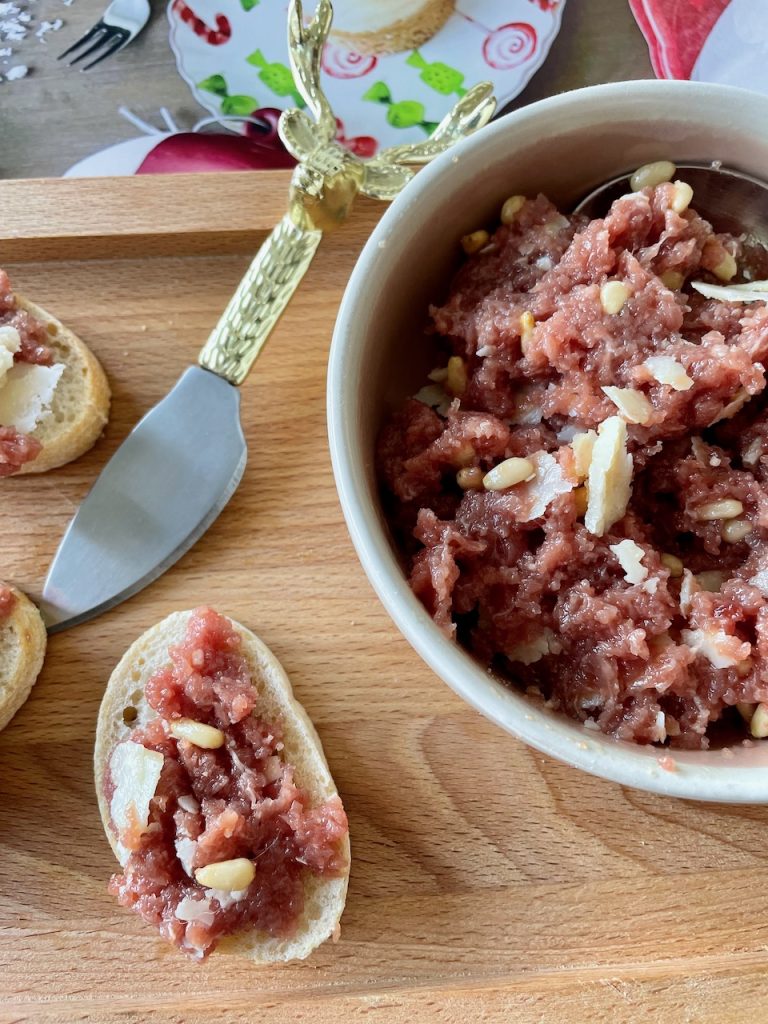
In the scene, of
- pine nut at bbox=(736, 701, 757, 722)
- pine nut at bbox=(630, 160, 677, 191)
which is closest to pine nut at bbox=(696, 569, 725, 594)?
pine nut at bbox=(736, 701, 757, 722)

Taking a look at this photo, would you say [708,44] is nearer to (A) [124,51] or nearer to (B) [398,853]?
(A) [124,51]

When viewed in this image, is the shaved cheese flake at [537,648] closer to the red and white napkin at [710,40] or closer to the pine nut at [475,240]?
the pine nut at [475,240]

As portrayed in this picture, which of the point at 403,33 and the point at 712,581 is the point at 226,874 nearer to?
the point at 712,581

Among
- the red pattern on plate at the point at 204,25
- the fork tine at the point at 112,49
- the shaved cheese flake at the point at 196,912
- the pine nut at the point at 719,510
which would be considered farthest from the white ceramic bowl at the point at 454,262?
the fork tine at the point at 112,49

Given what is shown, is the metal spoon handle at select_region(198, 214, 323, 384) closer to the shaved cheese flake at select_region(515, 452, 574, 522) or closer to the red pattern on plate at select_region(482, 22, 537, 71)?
the shaved cheese flake at select_region(515, 452, 574, 522)

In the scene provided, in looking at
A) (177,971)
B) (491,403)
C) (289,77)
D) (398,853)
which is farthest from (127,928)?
(289,77)

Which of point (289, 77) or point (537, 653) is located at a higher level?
point (289, 77)
